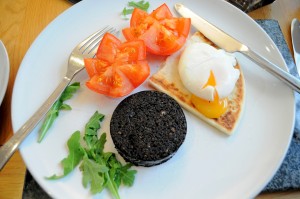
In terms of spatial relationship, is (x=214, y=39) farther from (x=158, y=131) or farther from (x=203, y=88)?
(x=158, y=131)

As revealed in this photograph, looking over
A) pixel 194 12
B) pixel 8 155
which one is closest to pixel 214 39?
pixel 194 12

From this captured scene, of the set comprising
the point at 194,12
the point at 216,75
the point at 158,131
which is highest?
the point at 194,12

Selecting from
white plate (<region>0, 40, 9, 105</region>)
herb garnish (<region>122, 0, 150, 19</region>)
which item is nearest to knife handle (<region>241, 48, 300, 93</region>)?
herb garnish (<region>122, 0, 150, 19</region>)

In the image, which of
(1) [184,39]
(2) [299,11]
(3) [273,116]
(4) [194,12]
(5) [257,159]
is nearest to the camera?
(5) [257,159]

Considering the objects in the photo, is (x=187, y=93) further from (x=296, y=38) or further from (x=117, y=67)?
(x=296, y=38)

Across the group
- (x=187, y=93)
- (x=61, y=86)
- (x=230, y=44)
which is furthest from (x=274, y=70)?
(x=61, y=86)

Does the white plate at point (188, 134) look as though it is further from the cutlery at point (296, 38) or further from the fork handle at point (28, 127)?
the cutlery at point (296, 38)

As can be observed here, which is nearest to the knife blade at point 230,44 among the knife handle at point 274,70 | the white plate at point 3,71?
the knife handle at point 274,70
